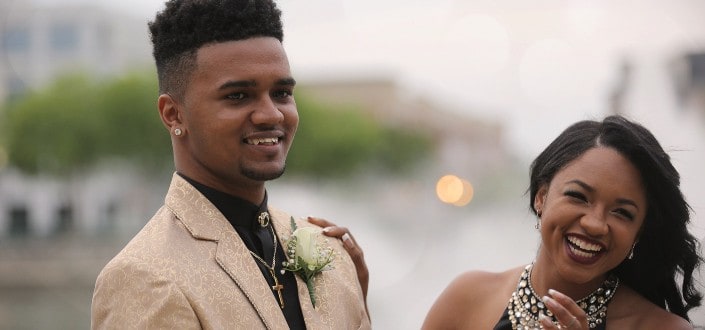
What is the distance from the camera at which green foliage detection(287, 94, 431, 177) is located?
169 feet

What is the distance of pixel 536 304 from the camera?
12.6 feet

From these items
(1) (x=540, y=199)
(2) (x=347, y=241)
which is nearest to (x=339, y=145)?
(2) (x=347, y=241)

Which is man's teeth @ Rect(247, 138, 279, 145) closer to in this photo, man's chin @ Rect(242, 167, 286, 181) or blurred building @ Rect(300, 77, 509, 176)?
man's chin @ Rect(242, 167, 286, 181)

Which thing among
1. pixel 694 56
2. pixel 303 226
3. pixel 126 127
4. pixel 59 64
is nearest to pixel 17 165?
pixel 126 127

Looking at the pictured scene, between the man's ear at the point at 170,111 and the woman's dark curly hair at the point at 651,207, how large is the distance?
141cm

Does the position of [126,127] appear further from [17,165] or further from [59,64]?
[59,64]

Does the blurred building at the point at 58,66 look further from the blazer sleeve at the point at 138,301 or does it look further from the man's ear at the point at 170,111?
the blazer sleeve at the point at 138,301

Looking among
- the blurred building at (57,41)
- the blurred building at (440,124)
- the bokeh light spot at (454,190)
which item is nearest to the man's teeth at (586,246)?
the blurred building at (57,41)

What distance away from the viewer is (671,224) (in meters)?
3.72

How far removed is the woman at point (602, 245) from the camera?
11.6 ft

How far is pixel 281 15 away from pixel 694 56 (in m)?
21.9

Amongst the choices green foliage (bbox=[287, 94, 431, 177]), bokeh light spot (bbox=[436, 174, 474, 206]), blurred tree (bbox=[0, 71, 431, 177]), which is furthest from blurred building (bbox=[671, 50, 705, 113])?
bokeh light spot (bbox=[436, 174, 474, 206])

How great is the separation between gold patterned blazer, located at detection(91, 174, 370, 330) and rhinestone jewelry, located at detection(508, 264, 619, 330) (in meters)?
0.71

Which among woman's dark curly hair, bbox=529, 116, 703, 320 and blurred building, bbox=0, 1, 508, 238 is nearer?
woman's dark curly hair, bbox=529, 116, 703, 320
